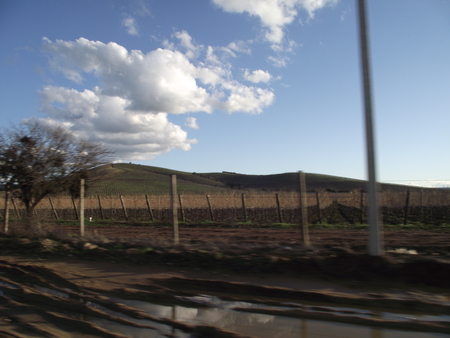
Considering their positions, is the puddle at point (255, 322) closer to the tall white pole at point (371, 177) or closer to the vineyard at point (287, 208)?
the tall white pole at point (371, 177)

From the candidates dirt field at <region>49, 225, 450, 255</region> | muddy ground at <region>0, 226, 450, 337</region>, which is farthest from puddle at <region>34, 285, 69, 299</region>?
dirt field at <region>49, 225, 450, 255</region>

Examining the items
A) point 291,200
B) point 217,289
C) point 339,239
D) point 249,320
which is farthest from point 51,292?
point 291,200

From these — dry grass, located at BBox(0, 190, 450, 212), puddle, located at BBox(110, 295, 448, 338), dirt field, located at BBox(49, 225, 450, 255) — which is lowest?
puddle, located at BBox(110, 295, 448, 338)

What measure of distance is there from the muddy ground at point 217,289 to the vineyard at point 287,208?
25.0ft

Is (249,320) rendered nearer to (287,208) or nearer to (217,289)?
(217,289)

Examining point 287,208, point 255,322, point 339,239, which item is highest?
point 287,208

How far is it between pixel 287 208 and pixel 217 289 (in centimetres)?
1716

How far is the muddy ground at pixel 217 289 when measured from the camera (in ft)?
13.9

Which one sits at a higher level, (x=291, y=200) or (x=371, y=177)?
(x=371, y=177)

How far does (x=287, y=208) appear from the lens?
22.3m

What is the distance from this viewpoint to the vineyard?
1673cm

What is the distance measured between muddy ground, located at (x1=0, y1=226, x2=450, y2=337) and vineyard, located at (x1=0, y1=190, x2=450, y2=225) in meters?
7.61

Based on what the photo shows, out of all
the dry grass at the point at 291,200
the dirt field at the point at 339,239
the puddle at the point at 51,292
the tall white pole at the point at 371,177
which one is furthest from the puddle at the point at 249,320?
the dry grass at the point at 291,200

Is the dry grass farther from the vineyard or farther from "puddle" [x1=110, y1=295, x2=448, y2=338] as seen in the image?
"puddle" [x1=110, y1=295, x2=448, y2=338]
